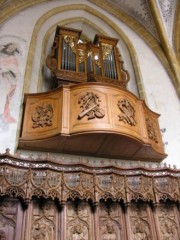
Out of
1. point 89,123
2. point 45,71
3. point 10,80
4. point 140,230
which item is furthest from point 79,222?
point 45,71

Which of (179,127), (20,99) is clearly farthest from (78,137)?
(179,127)

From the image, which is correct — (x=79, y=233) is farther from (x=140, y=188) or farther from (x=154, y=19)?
(x=154, y=19)

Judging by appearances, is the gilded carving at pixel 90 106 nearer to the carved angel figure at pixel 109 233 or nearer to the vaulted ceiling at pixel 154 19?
the carved angel figure at pixel 109 233

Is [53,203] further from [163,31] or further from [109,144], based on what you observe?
[163,31]

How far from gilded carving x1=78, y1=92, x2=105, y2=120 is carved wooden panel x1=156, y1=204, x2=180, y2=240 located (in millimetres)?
2933

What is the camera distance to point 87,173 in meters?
6.50

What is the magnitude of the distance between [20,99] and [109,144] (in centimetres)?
298

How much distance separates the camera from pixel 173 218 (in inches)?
271

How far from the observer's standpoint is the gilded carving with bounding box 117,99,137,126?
7.33 m

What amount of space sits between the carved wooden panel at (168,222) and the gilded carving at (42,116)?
3.73 m

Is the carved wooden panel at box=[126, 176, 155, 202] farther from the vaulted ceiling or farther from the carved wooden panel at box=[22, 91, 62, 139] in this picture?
the vaulted ceiling

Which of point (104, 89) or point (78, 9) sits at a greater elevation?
point (78, 9)

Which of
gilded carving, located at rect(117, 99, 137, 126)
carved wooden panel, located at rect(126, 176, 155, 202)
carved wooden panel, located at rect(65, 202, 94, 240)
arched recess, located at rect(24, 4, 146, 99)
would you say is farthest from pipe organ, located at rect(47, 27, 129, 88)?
carved wooden panel, located at rect(65, 202, 94, 240)

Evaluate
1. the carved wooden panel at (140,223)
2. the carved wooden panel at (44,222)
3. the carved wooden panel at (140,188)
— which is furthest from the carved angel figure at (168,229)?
the carved wooden panel at (44,222)
